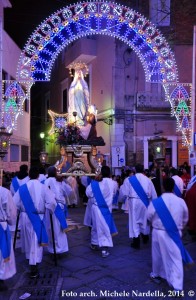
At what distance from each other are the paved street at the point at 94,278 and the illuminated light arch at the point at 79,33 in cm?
749

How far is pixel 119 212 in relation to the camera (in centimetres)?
1338

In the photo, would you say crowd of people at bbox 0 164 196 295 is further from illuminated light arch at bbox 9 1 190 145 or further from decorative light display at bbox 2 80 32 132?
illuminated light arch at bbox 9 1 190 145

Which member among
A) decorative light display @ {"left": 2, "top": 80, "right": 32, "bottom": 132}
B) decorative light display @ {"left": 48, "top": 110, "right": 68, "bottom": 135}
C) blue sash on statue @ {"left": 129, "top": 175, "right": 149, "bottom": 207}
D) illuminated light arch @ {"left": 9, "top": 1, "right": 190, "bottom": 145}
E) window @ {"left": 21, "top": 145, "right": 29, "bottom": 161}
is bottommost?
blue sash on statue @ {"left": 129, "top": 175, "right": 149, "bottom": 207}

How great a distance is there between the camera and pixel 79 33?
46.4 ft

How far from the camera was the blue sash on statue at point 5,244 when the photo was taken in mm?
5561

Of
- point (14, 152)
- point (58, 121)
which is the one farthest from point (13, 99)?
point (14, 152)

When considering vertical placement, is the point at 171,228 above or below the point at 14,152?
below

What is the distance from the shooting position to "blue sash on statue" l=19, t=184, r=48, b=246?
6273 millimetres

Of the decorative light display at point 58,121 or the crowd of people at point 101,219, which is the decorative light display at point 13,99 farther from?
the crowd of people at point 101,219

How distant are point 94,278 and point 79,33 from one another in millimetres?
10150

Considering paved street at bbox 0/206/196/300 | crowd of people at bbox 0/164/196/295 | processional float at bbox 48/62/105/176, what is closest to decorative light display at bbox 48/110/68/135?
processional float at bbox 48/62/105/176

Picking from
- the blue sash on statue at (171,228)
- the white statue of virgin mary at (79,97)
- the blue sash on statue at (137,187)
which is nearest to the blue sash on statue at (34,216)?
the blue sash on statue at (171,228)

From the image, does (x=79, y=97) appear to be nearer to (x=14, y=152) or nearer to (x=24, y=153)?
(x=14, y=152)

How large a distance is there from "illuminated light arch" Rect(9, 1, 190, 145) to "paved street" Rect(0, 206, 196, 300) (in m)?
7.49
